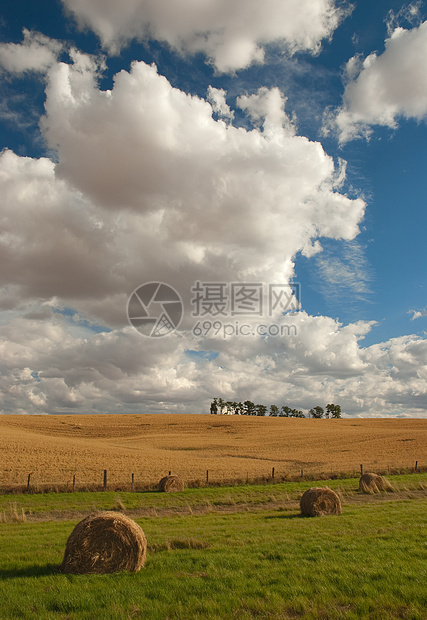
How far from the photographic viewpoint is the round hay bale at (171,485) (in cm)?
2641

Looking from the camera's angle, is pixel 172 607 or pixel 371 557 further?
pixel 371 557

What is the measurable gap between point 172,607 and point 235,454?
49220mm

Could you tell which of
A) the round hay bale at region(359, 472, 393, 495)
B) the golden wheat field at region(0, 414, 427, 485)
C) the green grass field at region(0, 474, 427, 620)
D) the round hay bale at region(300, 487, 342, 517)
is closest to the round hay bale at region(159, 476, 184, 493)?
the golden wheat field at region(0, 414, 427, 485)

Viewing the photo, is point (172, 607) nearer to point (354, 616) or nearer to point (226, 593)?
point (226, 593)

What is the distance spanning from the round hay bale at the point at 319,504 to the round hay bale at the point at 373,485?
27.8ft

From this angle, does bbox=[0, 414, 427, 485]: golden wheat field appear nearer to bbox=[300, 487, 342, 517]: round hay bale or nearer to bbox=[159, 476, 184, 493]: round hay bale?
bbox=[159, 476, 184, 493]: round hay bale

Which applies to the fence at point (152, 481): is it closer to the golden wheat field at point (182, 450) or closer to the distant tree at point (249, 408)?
the golden wheat field at point (182, 450)

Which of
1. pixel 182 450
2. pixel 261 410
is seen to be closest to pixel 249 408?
pixel 261 410

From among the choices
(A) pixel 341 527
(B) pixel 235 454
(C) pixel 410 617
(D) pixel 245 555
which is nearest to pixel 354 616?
(C) pixel 410 617

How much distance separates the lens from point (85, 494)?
2517 cm

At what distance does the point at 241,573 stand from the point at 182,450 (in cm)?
5527

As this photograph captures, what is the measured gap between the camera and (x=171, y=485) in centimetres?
2662

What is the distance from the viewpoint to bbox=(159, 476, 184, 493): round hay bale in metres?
26.4

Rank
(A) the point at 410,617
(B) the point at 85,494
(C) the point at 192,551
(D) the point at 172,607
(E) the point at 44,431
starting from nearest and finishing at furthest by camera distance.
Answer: (A) the point at 410,617, (D) the point at 172,607, (C) the point at 192,551, (B) the point at 85,494, (E) the point at 44,431
